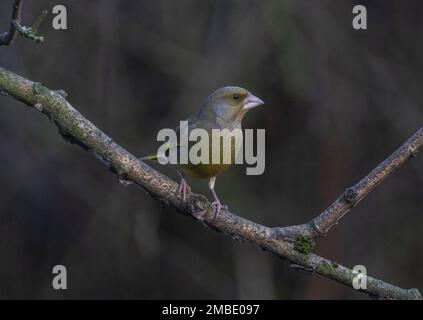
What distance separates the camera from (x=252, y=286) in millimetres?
8727

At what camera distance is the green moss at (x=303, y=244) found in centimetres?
400

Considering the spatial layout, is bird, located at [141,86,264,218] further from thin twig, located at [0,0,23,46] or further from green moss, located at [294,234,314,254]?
thin twig, located at [0,0,23,46]

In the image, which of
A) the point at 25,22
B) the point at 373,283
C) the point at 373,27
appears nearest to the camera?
the point at 373,283

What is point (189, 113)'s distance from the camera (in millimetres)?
7895

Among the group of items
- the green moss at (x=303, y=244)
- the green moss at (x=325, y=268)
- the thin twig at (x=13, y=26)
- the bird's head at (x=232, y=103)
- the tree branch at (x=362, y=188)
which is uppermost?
Answer: the bird's head at (x=232, y=103)

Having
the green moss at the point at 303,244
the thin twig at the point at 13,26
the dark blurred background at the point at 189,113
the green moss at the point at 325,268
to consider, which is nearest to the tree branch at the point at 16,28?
the thin twig at the point at 13,26

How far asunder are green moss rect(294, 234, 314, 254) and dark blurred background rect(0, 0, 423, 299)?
396 cm

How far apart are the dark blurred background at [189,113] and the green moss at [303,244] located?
396 cm

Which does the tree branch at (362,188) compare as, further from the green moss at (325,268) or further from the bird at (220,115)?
the bird at (220,115)

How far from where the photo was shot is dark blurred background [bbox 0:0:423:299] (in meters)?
7.98

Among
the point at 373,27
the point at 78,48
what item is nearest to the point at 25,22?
the point at 78,48

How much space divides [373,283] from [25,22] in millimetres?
5059

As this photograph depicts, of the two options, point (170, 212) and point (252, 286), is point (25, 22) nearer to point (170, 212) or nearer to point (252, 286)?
point (170, 212)

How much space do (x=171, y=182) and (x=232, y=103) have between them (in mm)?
1262
